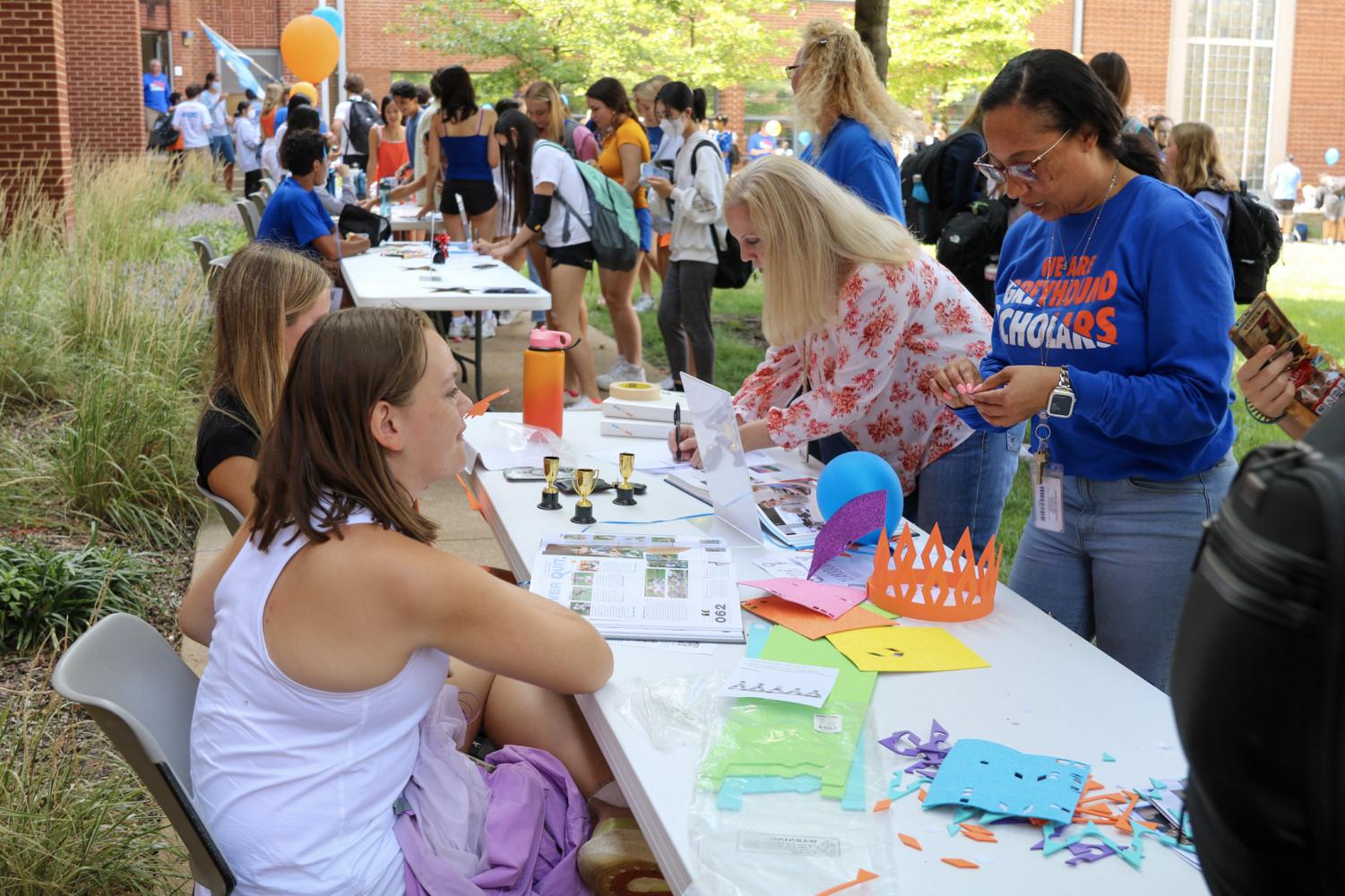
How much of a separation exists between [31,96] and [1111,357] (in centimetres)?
1010

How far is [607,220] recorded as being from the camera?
23.0 feet

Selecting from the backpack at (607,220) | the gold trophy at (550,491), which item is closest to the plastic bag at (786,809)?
the gold trophy at (550,491)

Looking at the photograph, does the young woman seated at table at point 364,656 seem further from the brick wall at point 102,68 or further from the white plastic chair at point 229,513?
the brick wall at point 102,68

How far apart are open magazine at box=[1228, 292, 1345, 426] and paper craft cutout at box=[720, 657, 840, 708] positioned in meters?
0.79

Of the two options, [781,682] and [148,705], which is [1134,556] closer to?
[781,682]

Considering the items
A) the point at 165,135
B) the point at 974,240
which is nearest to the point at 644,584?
the point at 974,240

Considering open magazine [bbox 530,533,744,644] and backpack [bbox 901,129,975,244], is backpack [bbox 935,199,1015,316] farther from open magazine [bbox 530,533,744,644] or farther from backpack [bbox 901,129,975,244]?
open magazine [bbox 530,533,744,644]

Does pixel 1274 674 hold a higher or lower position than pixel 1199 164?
lower

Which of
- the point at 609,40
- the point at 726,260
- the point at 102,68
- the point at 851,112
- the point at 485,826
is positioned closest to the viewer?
the point at 485,826

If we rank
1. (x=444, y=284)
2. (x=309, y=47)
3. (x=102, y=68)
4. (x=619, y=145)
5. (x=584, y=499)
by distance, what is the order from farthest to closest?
(x=102, y=68), (x=309, y=47), (x=619, y=145), (x=444, y=284), (x=584, y=499)

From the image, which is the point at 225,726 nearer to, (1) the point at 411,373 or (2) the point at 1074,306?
(1) the point at 411,373

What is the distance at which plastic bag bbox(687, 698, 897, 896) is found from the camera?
1424mm

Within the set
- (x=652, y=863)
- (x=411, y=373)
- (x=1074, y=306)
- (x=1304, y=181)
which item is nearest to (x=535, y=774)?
(x=652, y=863)

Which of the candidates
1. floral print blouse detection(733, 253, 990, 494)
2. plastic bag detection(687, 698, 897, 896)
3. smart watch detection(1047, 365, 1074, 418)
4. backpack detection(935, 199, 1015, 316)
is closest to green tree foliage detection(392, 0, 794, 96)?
backpack detection(935, 199, 1015, 316)
